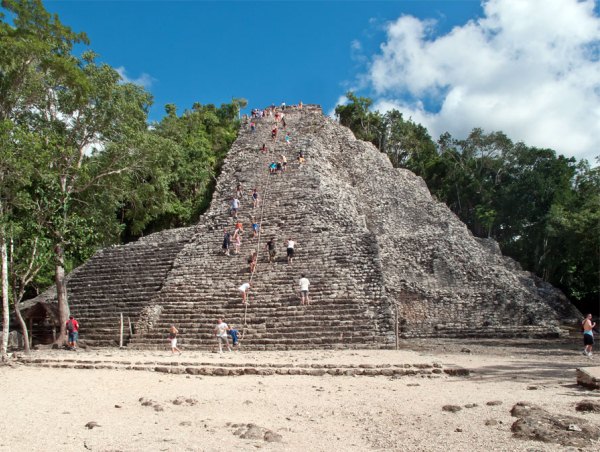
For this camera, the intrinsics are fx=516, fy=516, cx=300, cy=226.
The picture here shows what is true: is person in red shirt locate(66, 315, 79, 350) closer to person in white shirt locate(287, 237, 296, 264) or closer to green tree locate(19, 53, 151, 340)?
green tree locate(19, 53, 151, 340)

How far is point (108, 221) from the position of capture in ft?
53.6

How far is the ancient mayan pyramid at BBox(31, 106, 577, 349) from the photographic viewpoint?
1234cm

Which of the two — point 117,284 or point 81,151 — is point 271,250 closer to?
point 117,284

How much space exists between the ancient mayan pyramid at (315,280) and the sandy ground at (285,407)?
2.23 metres

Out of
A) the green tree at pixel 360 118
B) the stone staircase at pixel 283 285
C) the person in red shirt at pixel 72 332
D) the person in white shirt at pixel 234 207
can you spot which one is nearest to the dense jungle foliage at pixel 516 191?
the green tree at pixel 360 118

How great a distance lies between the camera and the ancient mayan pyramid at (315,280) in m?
12.3

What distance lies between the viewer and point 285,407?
6379mm

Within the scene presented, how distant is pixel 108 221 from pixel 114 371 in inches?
313

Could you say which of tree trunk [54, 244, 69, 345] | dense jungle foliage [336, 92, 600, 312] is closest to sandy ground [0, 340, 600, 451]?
tree trunk [54, 244, 69, 345]

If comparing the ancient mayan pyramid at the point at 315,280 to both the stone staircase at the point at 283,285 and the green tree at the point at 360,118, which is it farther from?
the green tree at the point at 360,118

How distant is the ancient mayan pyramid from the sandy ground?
7.31 feet

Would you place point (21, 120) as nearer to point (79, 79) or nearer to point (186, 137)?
point (79, 79)

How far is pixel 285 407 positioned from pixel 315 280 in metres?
7.26

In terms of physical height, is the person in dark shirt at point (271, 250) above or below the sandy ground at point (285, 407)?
above
